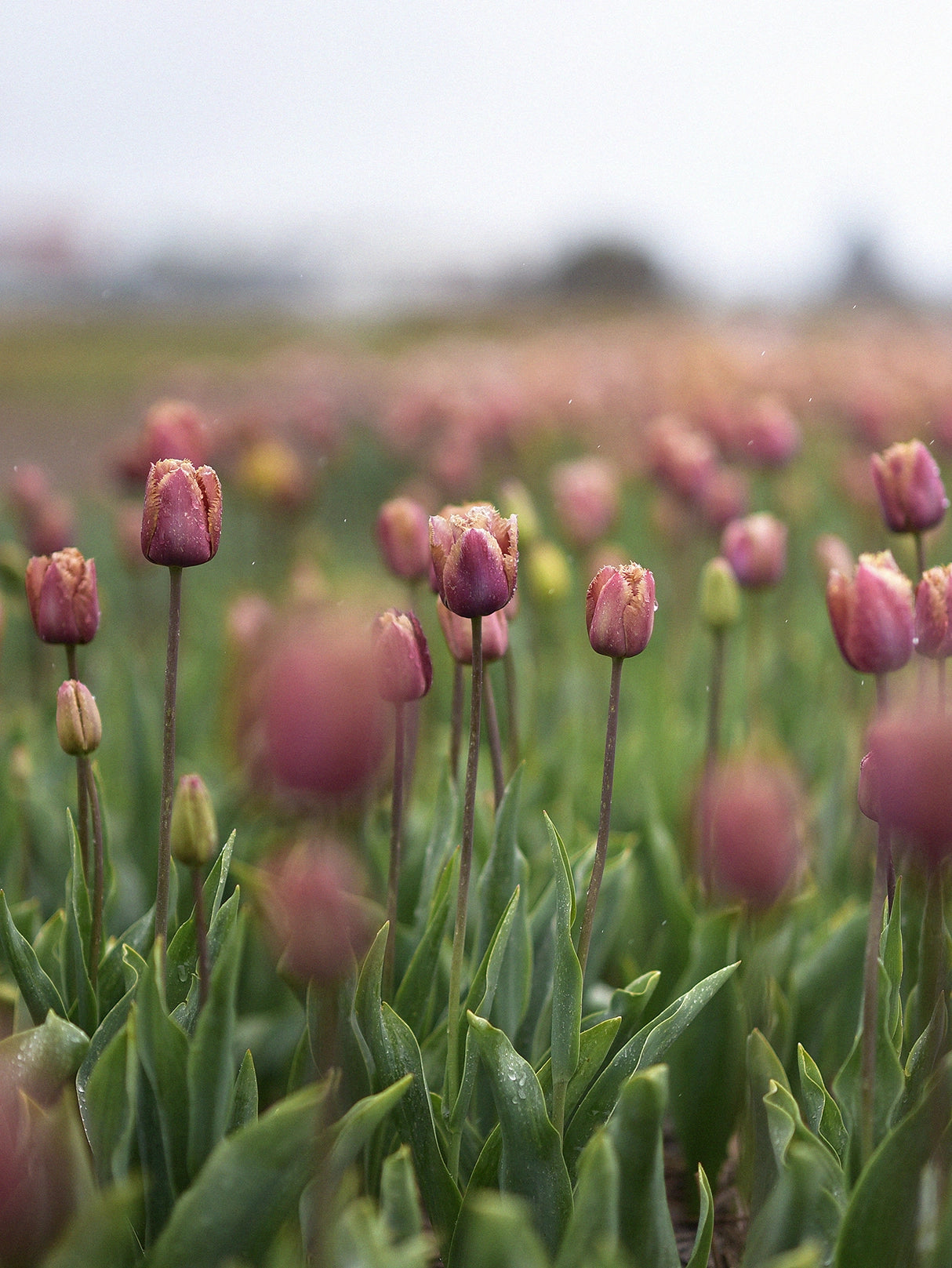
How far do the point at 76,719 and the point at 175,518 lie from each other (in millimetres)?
224

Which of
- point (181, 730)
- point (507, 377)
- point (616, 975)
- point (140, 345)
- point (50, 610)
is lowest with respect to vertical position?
point (616, 975)

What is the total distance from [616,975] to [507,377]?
2.89 m

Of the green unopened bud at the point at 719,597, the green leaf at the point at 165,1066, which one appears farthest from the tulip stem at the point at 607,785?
the green unopened bud at the point at 719,597

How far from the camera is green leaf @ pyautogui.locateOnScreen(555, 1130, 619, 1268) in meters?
0.76

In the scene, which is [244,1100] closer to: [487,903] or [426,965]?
[426,965]

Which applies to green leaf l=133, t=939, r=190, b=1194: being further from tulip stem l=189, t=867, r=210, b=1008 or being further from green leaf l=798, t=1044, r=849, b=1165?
green leaf l=798, t=1044, r=849, b=1165

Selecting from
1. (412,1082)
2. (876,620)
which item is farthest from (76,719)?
(876,620)

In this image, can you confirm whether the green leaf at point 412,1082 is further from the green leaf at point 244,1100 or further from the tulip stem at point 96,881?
the tulip stem at point 96,881

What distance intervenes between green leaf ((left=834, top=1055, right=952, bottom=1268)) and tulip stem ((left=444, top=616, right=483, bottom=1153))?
13.4 inches

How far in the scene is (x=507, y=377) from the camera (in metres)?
4.14

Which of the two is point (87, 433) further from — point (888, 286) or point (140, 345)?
point (888, 286)

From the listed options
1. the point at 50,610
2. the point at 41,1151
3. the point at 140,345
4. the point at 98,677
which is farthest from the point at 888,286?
the point at 140,345

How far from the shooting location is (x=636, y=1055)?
3.28ft

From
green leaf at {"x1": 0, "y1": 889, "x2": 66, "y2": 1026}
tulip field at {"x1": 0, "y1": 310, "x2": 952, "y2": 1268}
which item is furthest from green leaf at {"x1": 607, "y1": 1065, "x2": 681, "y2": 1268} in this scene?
green leaf at {"x1": 0, "y1": 889, "x2": 66, "y2": 1026}
